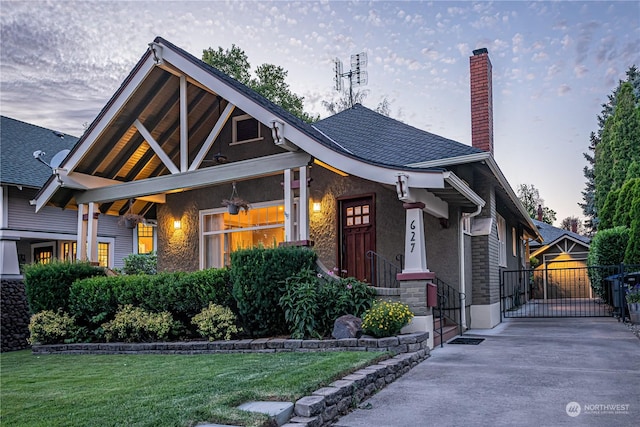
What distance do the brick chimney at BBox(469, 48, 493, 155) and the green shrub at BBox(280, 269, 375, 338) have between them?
569 centimetres

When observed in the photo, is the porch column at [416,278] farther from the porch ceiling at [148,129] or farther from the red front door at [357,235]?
the porch ceiling at [148,129]

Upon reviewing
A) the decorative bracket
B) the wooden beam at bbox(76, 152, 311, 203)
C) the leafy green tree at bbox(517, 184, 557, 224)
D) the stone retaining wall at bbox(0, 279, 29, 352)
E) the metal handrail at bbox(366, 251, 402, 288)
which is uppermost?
the leafy green tree at bbox(517, 184, 557, 224)

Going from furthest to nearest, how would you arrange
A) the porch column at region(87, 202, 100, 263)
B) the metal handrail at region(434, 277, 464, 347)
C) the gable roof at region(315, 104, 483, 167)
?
1. the porch column at region(87, 202, 100, 263)
2. the gable roof at region(315, 104, 483, 167)
3. the metal handrail at region(434, 277, 464, 347)

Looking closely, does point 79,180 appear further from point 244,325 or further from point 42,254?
point 42,254

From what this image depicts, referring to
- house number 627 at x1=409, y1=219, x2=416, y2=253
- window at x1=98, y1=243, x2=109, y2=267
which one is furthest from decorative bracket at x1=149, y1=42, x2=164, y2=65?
window at x1=98, y1=243, x2=109, y2=267

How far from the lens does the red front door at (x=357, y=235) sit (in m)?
10.7

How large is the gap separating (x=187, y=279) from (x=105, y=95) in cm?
1472

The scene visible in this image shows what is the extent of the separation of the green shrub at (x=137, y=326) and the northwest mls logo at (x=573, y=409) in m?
6.48

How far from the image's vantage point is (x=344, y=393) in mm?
5000

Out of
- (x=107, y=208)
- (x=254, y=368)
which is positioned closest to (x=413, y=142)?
(x=254, y=368)

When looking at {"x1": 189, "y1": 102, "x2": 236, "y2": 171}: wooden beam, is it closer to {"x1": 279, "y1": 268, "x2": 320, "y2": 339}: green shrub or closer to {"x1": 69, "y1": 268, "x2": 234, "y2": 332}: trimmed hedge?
{"x1": 69, "y1": 268, "x2": 234, "y2": 332}: trimmed hedge

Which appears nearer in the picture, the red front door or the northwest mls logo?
the northwest mls logo

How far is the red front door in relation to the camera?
10.7m

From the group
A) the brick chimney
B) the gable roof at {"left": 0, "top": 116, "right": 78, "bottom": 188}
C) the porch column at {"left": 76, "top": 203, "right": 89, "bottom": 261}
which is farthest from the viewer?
the gable roof at {"left": 0, "top": 116, "right": 78, "bottom": 188}
